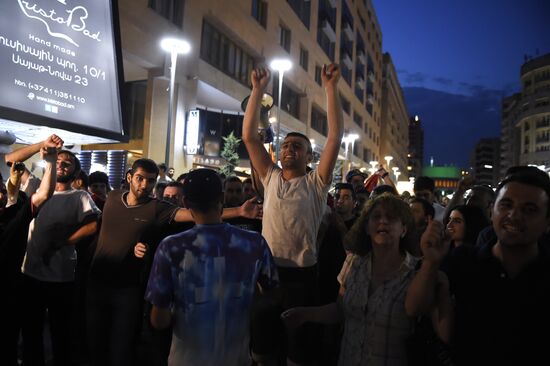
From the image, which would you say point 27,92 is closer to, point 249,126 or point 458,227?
point 249,126

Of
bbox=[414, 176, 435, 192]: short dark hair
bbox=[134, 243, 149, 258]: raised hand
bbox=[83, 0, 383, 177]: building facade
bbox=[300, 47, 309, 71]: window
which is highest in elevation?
bbox=[300, 47, 309, 71]: window

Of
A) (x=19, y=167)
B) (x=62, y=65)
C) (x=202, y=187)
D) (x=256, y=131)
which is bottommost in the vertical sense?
(x=202, y=187)

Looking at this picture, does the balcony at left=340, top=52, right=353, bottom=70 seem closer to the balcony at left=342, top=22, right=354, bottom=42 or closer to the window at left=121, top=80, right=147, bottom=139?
the balcony at left=342, top=22, right=354, bottom=42

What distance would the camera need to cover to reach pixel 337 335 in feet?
14.5

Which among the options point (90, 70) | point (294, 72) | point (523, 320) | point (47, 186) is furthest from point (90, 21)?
point (294, 72)

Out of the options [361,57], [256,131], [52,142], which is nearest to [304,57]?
[361,57]

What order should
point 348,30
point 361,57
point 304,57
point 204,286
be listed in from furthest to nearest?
point 361,57 < point 348,30 < point 304,57 < point 204,286

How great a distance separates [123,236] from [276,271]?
6.22ft

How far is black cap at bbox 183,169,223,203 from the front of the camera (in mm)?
2471

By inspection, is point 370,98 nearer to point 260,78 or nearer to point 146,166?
point 260,78

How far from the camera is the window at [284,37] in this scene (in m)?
29.5

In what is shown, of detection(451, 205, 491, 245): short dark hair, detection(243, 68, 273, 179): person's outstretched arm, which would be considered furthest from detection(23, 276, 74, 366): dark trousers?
detection(451, 205, 491, 245): short dark hair

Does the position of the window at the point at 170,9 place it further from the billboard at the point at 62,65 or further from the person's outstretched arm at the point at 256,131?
the person's outstretched arm at the point at 256,131

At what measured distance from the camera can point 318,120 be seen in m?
39.1
